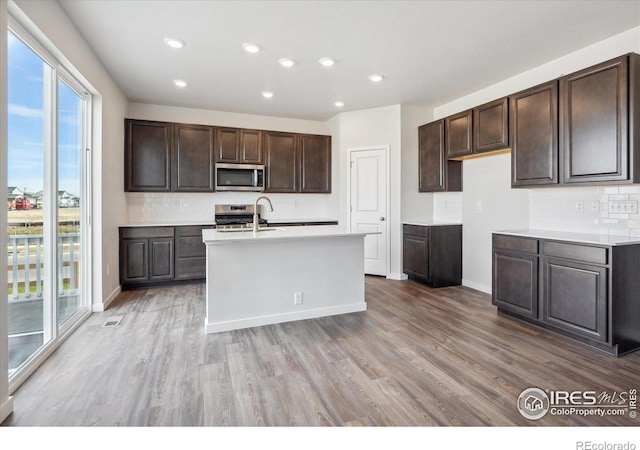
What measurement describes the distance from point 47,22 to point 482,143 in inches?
165

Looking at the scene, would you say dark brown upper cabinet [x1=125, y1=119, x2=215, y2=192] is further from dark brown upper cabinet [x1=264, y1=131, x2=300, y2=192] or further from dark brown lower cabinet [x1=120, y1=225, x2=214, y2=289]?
dark brown upper cabinet [x1=264, y1=131, x2=300, y2=192]

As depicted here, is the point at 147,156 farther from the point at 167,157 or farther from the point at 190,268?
the point at 190,268

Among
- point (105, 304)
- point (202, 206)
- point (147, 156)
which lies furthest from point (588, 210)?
point (147, 156)

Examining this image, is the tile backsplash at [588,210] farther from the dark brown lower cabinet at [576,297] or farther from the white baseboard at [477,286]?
the white baseboard at [477,286]

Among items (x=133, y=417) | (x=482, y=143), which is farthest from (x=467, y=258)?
(x=133, y=417)

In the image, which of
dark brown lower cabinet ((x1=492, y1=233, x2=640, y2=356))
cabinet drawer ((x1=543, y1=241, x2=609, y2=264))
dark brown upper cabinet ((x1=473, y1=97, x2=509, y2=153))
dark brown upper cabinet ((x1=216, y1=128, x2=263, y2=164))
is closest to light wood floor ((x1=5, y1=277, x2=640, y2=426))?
dark brown lower cabinet ((x1=492, y1=233, x2=640, y2=356))

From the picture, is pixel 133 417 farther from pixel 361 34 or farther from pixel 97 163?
pixel 361 34

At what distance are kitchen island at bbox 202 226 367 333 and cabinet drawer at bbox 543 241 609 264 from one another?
1.68 metres

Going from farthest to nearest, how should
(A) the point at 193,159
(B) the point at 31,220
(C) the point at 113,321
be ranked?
(A) the point at 193,159 → (C) the point at 113,321 → (B) the point at 31,220

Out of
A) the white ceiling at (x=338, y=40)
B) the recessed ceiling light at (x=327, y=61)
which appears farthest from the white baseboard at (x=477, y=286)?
the recessed ceiling light at (x=327, y=61)

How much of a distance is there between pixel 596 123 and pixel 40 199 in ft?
14.6

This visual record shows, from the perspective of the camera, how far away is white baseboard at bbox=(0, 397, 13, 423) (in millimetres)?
1715

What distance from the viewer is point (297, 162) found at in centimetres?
558

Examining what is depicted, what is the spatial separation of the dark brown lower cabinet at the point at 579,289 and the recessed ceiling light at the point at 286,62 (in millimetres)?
2887
